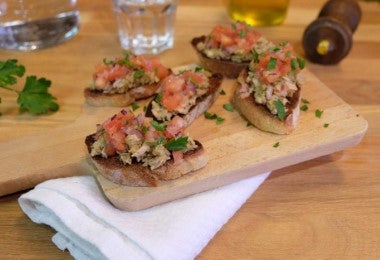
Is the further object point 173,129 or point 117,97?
point 117,97

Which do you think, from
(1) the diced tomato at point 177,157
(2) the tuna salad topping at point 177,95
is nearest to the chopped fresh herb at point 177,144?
(1) the diced tomato at point 177,157

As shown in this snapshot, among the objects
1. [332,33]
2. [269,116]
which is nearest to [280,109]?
[269,116]

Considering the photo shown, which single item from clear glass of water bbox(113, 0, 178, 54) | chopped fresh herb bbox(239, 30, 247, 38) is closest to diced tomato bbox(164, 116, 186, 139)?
chopped fresh herb bbox(239, 30, 247, 38)

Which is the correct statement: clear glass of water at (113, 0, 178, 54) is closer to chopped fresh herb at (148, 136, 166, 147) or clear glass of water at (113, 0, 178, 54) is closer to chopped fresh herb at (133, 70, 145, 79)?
chopped fresh herb at (133, 70, 145, 79)

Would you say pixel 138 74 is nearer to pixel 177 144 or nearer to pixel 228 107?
pixel 228 107

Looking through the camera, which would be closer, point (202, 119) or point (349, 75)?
point (202, 119)

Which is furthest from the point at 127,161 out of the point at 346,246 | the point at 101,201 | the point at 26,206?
the point at 346,246

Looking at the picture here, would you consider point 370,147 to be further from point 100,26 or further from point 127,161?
point 100,26
